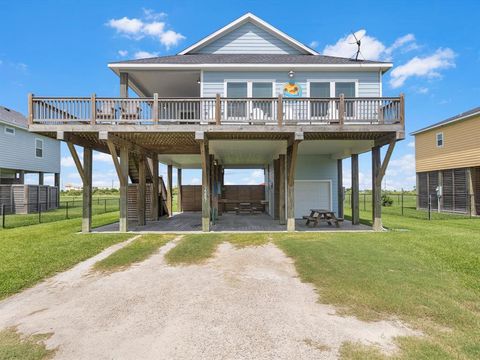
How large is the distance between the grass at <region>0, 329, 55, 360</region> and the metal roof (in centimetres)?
1001

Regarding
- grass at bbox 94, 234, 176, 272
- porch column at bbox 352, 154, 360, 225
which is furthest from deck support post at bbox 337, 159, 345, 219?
grass at bbox 94, 234, 176, 272

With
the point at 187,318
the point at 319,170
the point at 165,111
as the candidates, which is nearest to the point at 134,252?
the point at 187,318

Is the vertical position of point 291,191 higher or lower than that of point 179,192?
higher

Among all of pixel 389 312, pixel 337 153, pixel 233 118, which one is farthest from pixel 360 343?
pixel 337 153

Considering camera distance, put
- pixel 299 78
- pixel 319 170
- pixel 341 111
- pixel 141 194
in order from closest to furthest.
A: pixel 341 111, pixel 299 78, pixel 141 194, pixel 319 170

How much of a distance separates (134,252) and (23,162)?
18.7 metres

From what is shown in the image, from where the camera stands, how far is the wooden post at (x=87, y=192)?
10352mm

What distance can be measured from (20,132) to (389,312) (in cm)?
2467

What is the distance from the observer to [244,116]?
1084 centimetres

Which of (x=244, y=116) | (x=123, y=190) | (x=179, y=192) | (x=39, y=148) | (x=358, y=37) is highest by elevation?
(x=358, y=37)

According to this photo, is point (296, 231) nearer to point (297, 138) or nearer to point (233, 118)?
point (297, 138)

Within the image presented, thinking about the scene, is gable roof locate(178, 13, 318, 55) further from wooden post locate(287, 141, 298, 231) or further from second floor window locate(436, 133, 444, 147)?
second floor window locate(436, 133, 444, 147)

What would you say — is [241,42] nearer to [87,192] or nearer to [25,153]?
[87,192]

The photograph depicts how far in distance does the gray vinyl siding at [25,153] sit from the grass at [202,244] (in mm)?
17216
